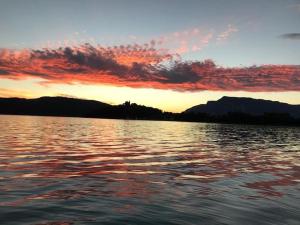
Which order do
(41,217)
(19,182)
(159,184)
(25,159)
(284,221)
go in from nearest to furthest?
(41,217) < (284,221) < (19,182) < (159,184) < (25,159)

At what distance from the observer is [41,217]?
1416cm

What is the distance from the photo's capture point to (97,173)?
87.2ft

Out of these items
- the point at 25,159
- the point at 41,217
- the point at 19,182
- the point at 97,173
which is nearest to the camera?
the point at 41,217

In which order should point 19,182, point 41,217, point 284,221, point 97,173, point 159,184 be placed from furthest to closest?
point 97,173
point 159,184
point 19,182
point 284,221
point 41,217

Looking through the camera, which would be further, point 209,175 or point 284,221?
point 209,175

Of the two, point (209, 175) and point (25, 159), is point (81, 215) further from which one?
point (25, 159)

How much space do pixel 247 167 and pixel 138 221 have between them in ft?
71.3

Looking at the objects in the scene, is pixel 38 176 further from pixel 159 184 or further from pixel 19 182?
pixel 159 184

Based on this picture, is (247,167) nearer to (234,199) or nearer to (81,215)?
(234,199)

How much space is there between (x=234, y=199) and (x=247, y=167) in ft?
50.0

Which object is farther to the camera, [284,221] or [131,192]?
[131,192]

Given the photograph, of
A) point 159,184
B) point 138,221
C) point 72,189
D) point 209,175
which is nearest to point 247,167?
point 209,175

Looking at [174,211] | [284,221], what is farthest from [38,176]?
[284,221]

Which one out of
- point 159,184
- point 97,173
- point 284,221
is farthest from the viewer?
point 97,173
